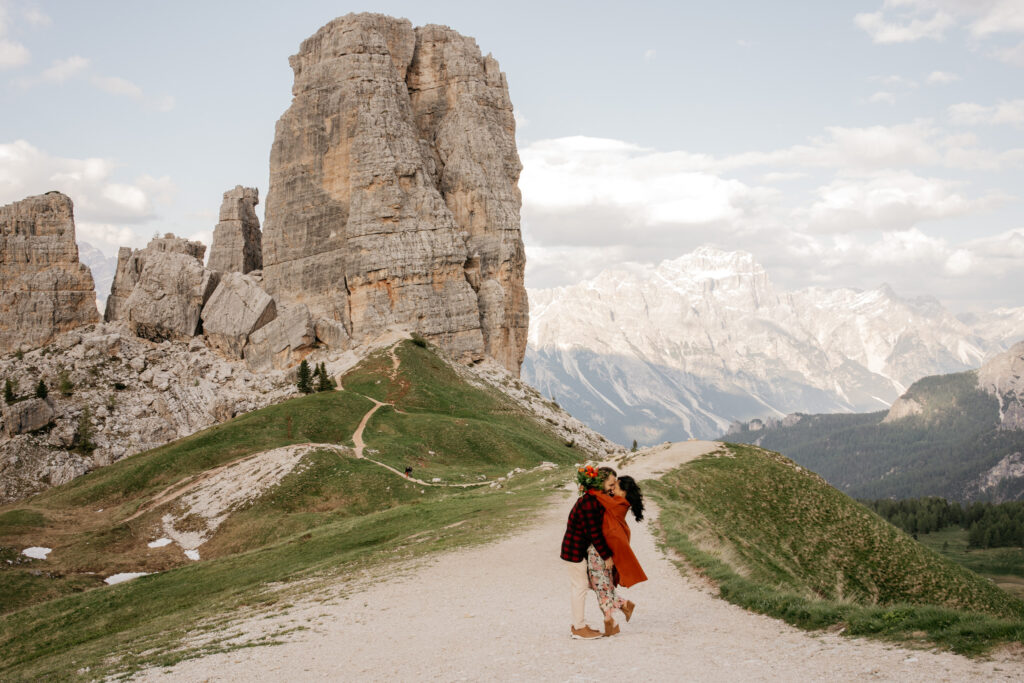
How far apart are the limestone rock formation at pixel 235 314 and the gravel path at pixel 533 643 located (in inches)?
3683

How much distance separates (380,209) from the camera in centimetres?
11619

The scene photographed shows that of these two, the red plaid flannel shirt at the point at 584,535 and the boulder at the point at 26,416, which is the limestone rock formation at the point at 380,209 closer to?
the boulder at the point at 26,416

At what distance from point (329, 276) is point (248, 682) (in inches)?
4099

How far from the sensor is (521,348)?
138 metres

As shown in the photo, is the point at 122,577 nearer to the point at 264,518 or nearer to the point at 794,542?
the point at 264,518

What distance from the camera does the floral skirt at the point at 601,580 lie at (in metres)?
18.0

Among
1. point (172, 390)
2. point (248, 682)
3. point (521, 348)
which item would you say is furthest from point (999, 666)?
point (521, 348)

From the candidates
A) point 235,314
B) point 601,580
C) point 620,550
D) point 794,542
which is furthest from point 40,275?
point 620,550

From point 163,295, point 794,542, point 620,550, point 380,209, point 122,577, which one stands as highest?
point 380,209

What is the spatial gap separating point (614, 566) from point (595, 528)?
1.04 meters

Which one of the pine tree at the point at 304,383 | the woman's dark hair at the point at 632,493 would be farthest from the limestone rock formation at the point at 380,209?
the woman's dark hair at the point at 632,493

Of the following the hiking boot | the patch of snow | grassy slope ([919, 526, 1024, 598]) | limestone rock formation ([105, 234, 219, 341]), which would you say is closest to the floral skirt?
the hiking boot

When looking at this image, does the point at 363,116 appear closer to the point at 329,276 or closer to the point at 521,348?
the point at 329,276

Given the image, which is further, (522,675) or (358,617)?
(358,617)
